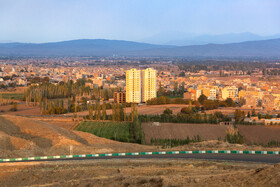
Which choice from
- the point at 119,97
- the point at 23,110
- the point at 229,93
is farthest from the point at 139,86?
the point at 23,110

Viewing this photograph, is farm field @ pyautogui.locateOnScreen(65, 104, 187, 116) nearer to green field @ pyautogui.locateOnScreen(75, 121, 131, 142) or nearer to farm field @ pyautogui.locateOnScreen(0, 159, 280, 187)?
green field @ pyautogui.locateOnScreen(75, 121, 131, 142)

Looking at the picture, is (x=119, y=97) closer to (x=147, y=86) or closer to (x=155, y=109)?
(x=147, y=86)

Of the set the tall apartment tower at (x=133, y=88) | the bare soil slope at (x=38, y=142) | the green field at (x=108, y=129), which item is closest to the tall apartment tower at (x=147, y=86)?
the tall apartment tower at (x=133, y=88)

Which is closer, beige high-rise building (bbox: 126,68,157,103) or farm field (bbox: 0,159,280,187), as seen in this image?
farm field (bbox: 0,159,280,187)

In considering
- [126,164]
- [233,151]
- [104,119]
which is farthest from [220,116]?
[126,164]

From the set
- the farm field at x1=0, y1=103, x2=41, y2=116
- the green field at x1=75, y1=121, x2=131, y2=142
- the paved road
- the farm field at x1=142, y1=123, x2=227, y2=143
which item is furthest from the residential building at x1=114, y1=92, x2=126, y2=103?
the paved road

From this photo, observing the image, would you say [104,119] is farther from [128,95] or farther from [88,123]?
[128,95]

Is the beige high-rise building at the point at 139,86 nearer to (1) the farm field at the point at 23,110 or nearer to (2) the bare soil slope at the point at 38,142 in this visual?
(1) the farm field at the point at 23,110
